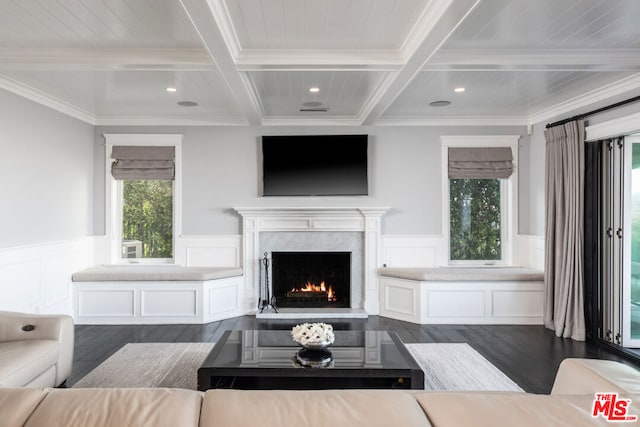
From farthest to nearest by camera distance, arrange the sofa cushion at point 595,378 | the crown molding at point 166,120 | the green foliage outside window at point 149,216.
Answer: the green foliage outside window at point 149,216 < the crown molding at point 166,120 < the sofa cushion at point 595,378

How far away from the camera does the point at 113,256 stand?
5340 millimetres

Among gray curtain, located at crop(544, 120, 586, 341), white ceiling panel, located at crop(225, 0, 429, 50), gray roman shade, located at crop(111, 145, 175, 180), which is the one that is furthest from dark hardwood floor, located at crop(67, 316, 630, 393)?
white ceiling panel, located at crop(225, 0, 429, 50)

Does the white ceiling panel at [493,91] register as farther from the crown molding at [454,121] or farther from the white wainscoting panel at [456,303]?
the white wainscoting panel at [456,303]

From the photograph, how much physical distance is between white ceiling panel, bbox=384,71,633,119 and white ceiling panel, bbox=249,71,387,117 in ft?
1.54

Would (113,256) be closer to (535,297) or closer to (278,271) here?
(278,271)

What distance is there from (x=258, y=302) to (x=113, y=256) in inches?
79.1

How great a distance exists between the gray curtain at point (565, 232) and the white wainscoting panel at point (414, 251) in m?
1.27

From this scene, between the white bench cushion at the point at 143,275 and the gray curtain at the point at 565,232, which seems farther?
the white bench cushion at the point at 143,275

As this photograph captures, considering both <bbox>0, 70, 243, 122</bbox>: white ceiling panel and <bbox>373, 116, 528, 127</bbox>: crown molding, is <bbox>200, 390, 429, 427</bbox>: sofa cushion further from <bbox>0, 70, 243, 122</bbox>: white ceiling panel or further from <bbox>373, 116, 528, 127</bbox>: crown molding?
<bbox>373, 116, 528, 127</bbox>: crown molding

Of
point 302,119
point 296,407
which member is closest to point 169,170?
point 302,119

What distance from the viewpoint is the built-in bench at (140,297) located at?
476 cm

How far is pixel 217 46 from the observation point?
274 centimetres

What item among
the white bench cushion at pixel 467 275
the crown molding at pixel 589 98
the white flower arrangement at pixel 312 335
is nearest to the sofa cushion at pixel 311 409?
the white flower arrangement at pixel 312 335

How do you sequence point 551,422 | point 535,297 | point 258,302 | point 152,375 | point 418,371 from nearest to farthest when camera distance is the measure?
point 551,422 < point 418,371 < point 152,375 < point 535,297 < point 258,302
